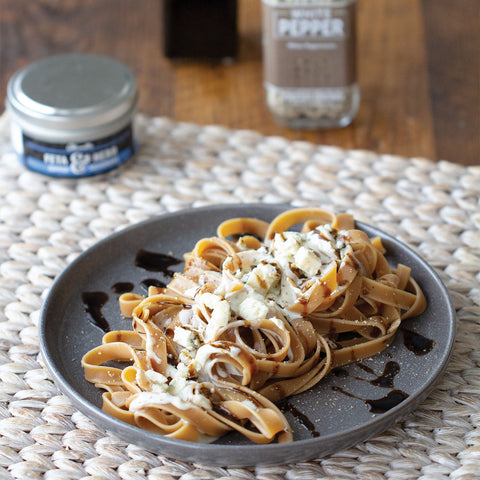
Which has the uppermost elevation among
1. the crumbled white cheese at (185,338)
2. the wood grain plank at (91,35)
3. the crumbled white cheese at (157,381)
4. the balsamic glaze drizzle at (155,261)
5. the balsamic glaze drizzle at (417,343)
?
the wood grain plank at (91,35)

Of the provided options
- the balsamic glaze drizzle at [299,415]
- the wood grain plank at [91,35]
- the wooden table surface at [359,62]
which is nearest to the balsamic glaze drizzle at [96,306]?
the balsamic glaze drizzle at [299,415]

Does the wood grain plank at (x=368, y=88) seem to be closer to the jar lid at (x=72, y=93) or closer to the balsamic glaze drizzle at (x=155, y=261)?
the jar lid at (x=72, y=93)

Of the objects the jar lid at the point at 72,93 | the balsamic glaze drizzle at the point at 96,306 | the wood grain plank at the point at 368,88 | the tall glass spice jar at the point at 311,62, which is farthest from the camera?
the wood grain plank at the point at 368,88

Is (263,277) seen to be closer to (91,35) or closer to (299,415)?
(299,415)

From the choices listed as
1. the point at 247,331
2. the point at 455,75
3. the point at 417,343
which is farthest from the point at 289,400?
the point at 455,75

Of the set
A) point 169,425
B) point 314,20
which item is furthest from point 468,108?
point 169,425
